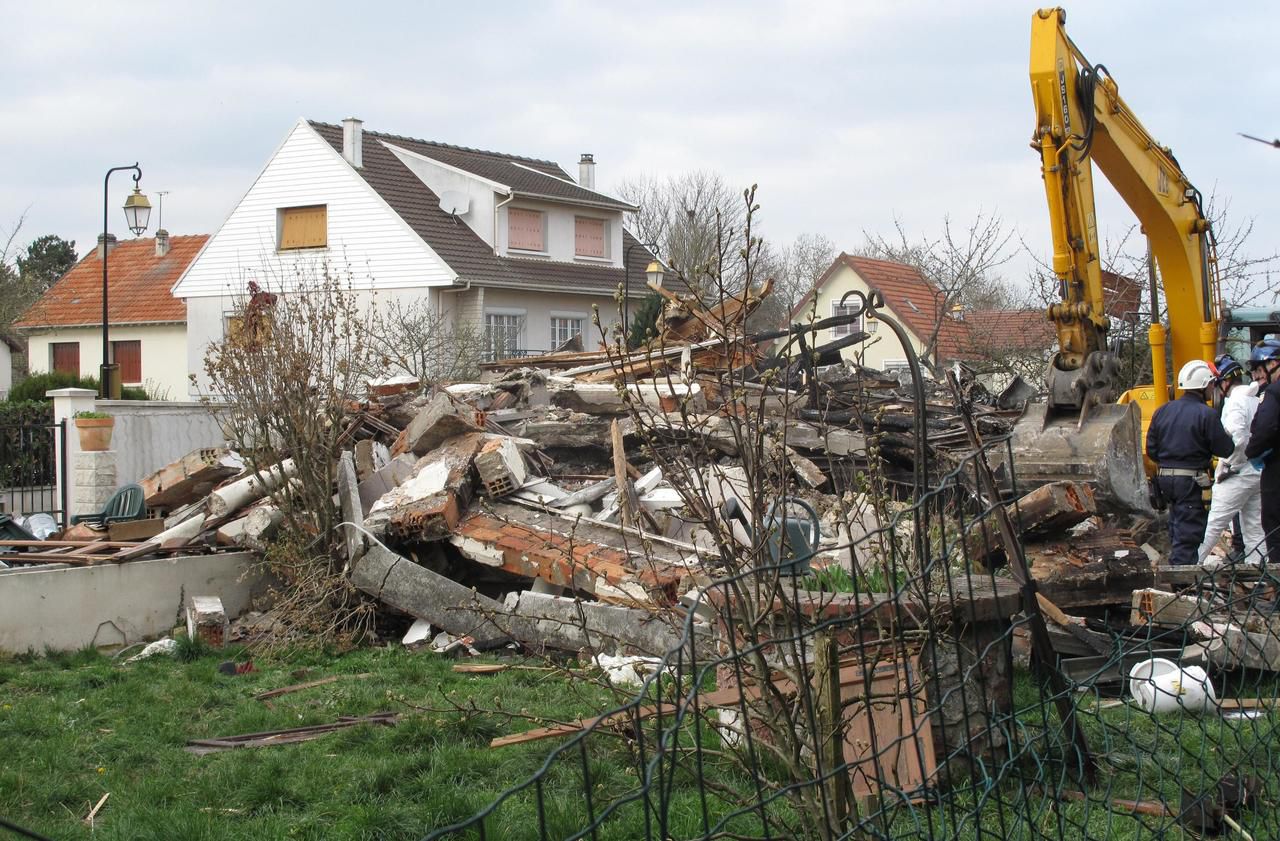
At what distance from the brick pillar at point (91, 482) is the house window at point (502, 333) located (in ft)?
40.5

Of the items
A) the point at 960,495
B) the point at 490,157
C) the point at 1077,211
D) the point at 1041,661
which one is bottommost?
the point at 1041,661

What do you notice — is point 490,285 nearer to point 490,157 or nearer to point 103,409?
point 490,157

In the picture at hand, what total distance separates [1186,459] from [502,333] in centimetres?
2015

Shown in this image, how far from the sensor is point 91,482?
42.9 feet

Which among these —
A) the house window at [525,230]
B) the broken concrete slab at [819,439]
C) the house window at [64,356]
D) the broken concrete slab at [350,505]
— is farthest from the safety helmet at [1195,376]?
the house window at [64,356]

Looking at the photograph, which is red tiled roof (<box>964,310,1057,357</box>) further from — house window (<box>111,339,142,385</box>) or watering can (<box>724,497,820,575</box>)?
house window (<box>111,339,142,385</box>)

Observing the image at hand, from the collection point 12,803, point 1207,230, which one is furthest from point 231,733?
point 1207,230

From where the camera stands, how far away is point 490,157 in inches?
1406

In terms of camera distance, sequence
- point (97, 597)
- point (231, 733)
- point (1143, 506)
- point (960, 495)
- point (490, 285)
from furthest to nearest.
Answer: point (490, 285) < point (1143, 506) < point (97, 597) < point (231, 733) < point (960, 495)

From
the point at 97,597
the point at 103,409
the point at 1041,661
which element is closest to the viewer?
the point at 1041,661

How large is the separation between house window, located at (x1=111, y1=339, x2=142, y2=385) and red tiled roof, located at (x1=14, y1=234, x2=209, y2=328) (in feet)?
2.94

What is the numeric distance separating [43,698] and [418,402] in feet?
19.1

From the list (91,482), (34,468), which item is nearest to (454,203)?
(34,468)

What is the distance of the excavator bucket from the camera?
10.0 metres
